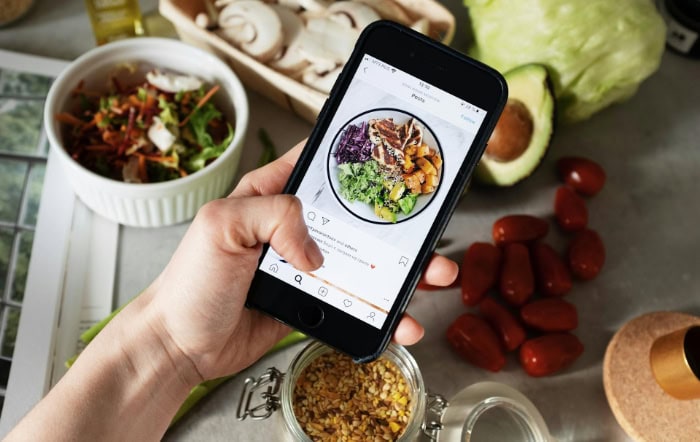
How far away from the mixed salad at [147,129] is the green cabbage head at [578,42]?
383mm

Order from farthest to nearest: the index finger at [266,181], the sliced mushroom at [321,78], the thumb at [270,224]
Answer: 1. the sliced mushroom at [321,78]
2. the index finger at [266,181]
3. the thumb at [270,224]

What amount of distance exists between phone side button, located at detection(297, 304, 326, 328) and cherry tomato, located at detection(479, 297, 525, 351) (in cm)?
26

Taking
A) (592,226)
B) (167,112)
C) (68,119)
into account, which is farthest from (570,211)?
(68,119)

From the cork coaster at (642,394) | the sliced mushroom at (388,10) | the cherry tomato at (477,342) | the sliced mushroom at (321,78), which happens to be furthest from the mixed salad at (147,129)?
the cork coaster at (642,394)

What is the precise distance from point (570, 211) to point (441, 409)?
342 mm

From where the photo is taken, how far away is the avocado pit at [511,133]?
3.01 ft

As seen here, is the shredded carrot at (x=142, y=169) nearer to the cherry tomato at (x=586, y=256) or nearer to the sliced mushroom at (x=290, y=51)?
the sliced mushroom at (x=290, y=51)

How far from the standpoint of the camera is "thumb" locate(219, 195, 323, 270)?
25.2 inches

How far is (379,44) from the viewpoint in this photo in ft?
2.35

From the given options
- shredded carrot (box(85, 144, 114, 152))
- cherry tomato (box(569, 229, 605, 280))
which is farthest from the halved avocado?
shredded carrot (box(85, 144, 114, 152))

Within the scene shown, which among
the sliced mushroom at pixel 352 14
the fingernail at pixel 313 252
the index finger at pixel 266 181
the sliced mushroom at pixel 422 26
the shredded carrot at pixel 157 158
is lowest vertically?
the shredded carrot at pixel 157 158

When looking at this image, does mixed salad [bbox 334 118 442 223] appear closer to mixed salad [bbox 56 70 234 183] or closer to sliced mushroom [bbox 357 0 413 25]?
mixed salad [bbox 56 70 234 183]

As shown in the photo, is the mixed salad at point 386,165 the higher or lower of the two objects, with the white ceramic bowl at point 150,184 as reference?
higher

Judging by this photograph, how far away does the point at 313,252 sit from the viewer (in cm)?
68
